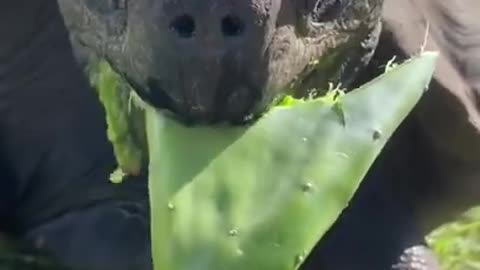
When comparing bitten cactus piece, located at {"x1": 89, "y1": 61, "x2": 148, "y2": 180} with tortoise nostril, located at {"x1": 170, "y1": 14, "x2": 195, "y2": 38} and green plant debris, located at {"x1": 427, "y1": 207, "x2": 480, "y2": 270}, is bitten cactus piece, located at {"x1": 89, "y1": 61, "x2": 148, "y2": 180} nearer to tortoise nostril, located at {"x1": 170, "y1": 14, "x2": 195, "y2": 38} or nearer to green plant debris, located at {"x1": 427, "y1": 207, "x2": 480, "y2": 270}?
tortoise nostril, located at {"x1": 170, "y1": 14, "x2": 195, "y2": 38}

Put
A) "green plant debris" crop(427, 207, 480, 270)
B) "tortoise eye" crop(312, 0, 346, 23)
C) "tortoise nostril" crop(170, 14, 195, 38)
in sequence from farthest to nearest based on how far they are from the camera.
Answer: "green plant debris" crop(427, 207, 480, 270), "tortoise eye" crop(312, 0, 346, 23), "tortoise nostril" crop(170, 14, 195, 38)

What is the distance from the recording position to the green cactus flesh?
293 centimetres

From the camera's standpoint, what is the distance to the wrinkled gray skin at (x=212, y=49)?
289cm

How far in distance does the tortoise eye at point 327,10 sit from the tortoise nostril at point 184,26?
1.59 ft

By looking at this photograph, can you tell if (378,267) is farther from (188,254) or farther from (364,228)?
(188,254)

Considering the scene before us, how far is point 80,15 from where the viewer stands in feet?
11.7

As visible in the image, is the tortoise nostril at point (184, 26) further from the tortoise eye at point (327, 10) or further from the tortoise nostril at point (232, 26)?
the tortoise eye at point (327, 10)

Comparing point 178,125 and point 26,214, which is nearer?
point 178,125

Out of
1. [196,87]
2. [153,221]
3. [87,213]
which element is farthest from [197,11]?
[87,213]

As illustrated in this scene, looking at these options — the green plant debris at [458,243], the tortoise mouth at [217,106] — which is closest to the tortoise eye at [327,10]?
the tortoise mouth at [217,106]

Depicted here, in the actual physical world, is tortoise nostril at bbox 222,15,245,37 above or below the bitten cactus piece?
above

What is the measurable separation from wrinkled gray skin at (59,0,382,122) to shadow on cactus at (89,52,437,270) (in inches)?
1.8

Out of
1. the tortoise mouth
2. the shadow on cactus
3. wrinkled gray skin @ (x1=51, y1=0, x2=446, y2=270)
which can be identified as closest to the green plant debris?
wrinkled gray skin @ (x1=51, y1=0, x2=446, y2=270)

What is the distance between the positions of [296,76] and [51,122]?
3.06 feet
